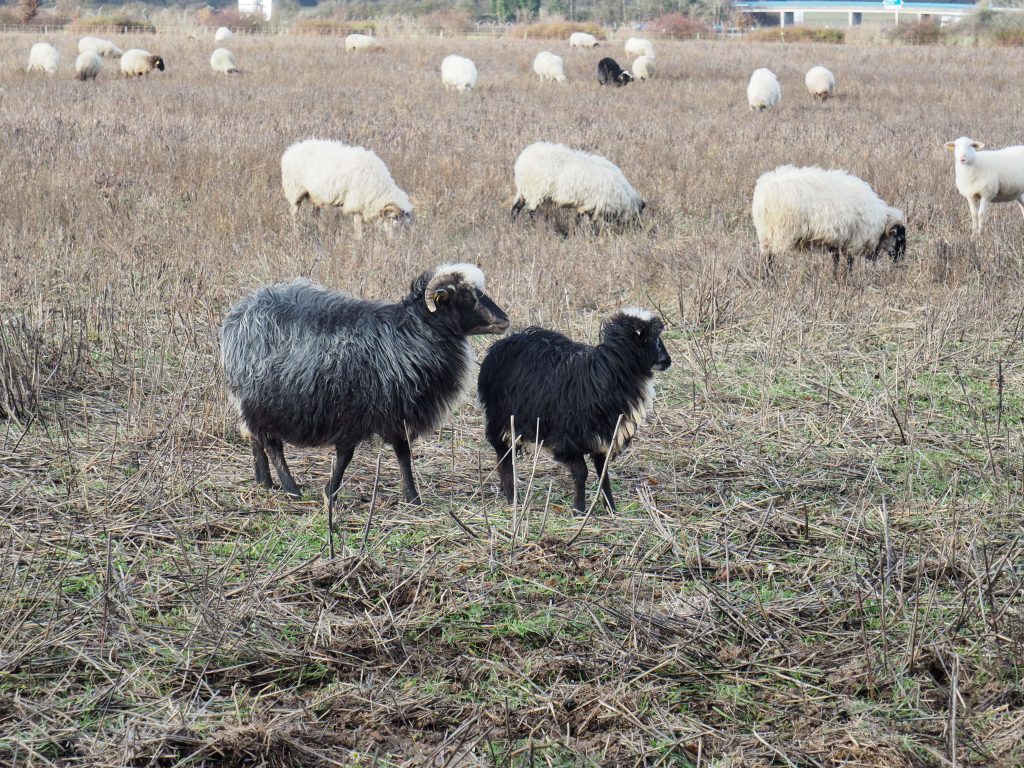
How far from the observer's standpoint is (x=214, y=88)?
23984 mm

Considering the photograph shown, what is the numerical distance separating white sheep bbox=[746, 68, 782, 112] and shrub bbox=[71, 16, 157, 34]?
32.8 m

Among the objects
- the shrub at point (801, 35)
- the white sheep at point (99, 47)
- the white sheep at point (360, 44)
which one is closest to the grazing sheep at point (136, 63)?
the white sheep at point (99, 47)

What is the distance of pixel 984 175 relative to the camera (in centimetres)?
1157

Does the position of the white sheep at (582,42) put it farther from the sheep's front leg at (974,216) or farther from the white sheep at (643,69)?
the sheep's front leg at (974,216)

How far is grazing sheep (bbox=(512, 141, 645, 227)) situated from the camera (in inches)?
467

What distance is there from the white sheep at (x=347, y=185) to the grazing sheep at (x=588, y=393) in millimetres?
6633

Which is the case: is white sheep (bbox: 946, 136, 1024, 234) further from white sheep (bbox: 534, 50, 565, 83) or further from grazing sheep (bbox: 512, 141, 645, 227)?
white sheep (bbox: 534, 50, 565, 83)

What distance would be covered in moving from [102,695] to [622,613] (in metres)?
1.64

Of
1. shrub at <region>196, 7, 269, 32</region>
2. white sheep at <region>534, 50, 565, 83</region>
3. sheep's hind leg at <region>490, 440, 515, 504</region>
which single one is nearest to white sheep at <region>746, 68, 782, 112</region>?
white sheep at <region>534, 50, 565, 83</region>

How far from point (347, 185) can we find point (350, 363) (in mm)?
7254

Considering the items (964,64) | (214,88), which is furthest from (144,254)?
(964,64)

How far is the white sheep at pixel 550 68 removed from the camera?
30.3m

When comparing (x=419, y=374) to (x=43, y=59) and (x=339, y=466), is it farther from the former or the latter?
(x=43, y=59)

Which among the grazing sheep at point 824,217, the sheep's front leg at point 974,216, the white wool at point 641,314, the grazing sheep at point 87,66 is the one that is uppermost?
the grazing sheep at point 87,66
